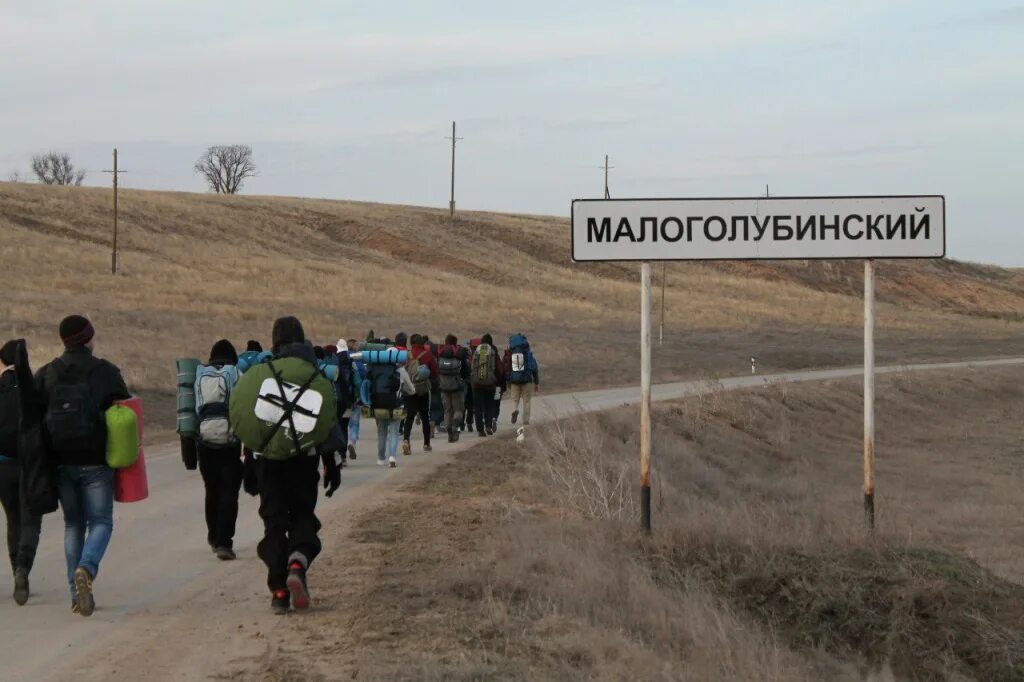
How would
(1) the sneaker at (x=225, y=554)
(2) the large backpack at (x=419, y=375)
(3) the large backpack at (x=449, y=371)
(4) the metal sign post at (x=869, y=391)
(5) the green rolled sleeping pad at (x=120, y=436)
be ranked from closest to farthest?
(5) the green rolled sleeping pad at (x=120, y=436), (4) the metal sign post at (x=869, y=391), (1) the sneaker at (x=225, y=554), (2) the large backpack at (x=419, y=375), (3) the large backpack at (x=449, y=371)

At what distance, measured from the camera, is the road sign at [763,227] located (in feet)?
31.6

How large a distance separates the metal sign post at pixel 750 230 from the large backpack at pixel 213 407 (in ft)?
9.70

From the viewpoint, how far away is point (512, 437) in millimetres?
20984

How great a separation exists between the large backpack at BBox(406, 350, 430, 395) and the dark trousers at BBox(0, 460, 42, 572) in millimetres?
10066

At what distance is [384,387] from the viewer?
16875mm

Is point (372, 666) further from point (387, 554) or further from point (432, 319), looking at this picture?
point (432, 319)

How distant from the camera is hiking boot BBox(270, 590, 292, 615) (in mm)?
7891

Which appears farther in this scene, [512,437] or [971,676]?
[512,437]

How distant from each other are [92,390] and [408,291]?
49.5m

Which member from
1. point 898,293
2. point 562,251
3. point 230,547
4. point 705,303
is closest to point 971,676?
point 230,547

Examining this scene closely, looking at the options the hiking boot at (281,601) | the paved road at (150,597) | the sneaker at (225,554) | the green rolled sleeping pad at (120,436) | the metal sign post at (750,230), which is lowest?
the paved road at (150,597)

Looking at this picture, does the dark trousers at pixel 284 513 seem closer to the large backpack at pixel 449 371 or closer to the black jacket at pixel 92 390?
the black jacket at pixel 92 390

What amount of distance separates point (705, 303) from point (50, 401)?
61.5 meters

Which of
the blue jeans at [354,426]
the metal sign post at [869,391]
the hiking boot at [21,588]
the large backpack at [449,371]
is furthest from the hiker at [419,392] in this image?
the hiking boot at [21,588]
